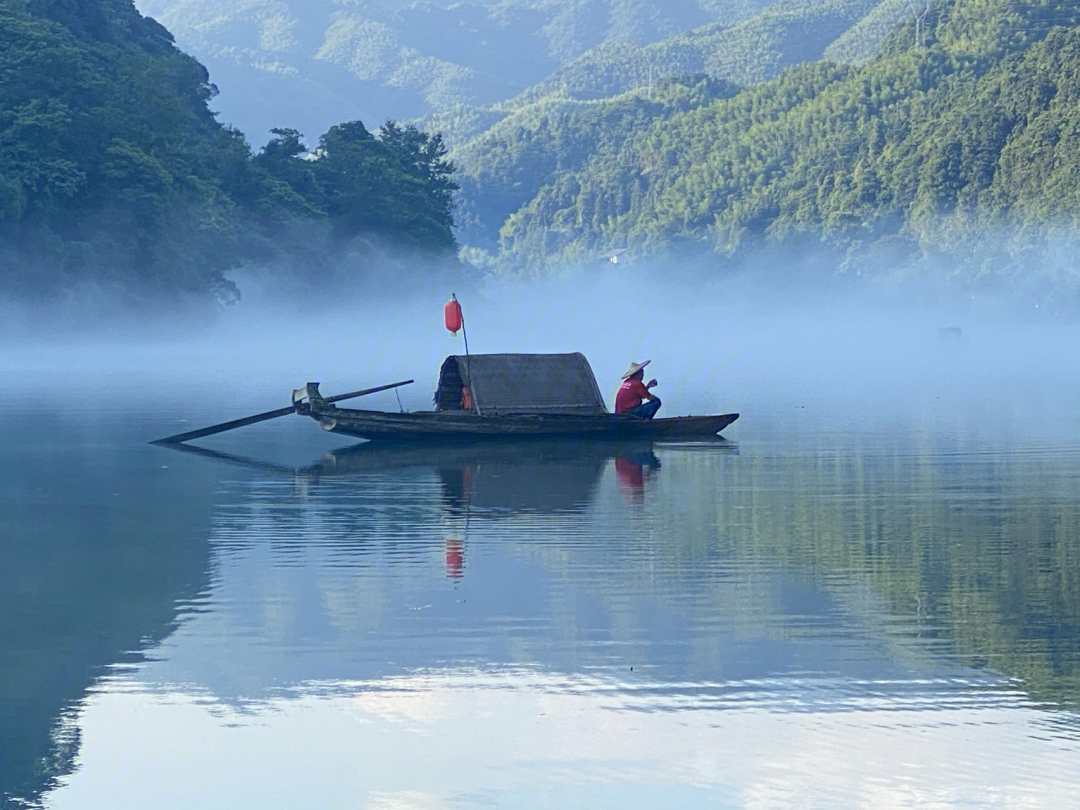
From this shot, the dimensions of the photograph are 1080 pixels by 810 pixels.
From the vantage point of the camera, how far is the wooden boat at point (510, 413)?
2964 cm

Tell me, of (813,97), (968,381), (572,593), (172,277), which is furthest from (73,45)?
(813,97)

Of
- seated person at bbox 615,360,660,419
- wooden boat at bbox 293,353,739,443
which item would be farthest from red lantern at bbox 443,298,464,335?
seated person at bbox 615,360,660,419

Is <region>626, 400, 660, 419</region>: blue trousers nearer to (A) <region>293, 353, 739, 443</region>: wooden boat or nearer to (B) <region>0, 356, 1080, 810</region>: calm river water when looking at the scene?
(A) <region>293, 353, 739, 443</region>: wooden boat

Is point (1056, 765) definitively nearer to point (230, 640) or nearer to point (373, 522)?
point (230, 640)

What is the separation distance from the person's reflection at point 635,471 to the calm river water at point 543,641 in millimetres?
242

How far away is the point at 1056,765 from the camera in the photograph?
1020 cm

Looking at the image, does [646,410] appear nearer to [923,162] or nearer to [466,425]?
[466,425]

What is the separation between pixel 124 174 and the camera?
78.4 metres

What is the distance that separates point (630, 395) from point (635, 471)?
15.3 feet

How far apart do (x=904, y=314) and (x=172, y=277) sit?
191 feet

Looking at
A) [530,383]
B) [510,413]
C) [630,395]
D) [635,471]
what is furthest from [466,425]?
[635,471]

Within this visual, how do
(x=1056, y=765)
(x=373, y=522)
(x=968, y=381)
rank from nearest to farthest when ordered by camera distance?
(x=1056, y=765) < (x=373, y=522) < (x=968, y=381)

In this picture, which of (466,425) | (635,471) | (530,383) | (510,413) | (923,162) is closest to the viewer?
(635,471)

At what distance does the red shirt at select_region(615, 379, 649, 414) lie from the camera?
30.8 metres
